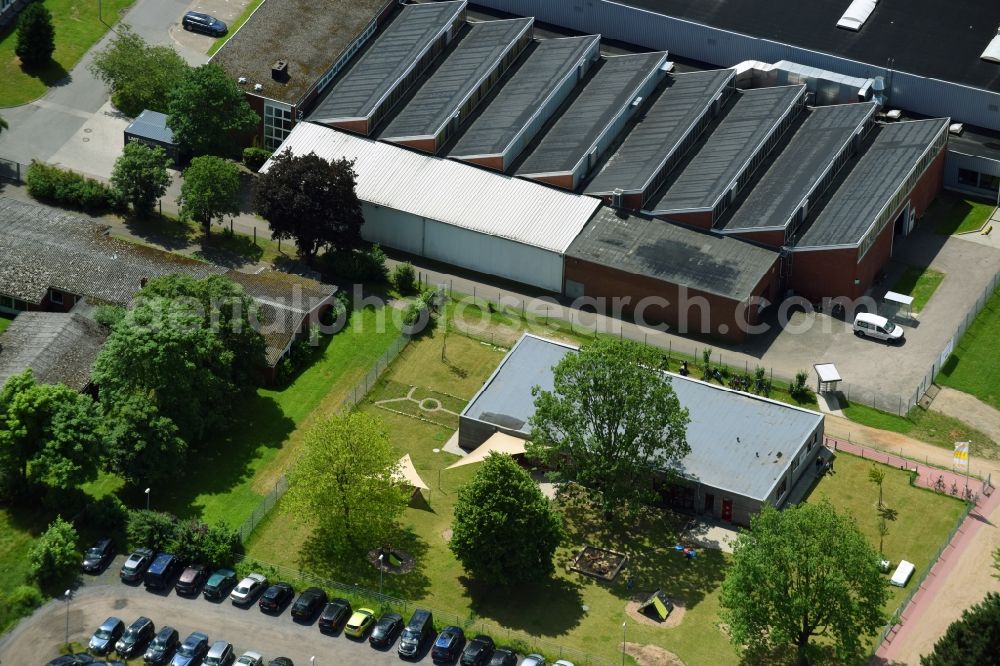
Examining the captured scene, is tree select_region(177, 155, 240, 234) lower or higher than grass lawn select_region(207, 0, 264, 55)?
lower

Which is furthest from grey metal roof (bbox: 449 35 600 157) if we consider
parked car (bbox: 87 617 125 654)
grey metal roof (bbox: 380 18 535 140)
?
parked car (bbox: 87 617 125 654)

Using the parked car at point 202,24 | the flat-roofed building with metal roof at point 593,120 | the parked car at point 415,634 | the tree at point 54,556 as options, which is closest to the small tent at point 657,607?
the parked car at point 415,634

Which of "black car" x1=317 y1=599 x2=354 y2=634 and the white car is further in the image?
the white car

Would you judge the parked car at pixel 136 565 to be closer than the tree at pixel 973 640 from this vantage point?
No

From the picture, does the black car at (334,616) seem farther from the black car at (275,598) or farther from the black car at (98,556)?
the black car at (98,556)

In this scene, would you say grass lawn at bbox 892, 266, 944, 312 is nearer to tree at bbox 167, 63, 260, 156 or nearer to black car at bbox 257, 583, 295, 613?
tree at bbox 167, 63, 260, 156

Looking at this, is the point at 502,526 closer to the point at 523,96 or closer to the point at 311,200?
the point at 311,200

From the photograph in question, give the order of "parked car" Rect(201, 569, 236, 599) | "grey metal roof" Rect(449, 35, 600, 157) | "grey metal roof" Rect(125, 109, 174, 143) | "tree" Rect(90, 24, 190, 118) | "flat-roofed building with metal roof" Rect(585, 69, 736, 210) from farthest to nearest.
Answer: "tree" Rect(90, 24, 190, 118), "grey metal roof" Rect(125, 109, 174, 143), "grey metal roof" Rect(449, 35, 600, 157), "flat-roofed building with metal roof" Rect(585, 69, 736, 210), "parked car" Rect(201, 569, 236, 599)
